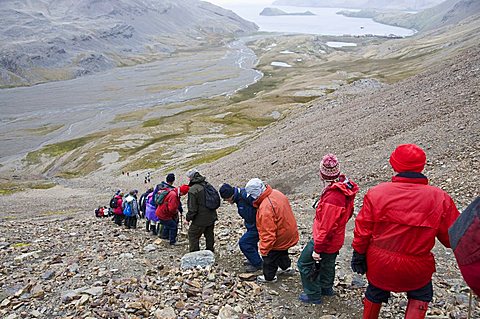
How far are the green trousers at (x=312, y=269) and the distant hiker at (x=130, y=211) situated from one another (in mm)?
10915

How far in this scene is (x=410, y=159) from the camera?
6.17 metres

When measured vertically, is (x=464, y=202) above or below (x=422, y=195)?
below

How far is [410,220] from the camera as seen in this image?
5977mm

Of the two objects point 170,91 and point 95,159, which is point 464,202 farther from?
point 170,91

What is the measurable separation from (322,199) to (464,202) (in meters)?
8.98

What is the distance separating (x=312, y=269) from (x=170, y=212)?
21.9 feet

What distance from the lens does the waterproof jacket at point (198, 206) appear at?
36.4 feet

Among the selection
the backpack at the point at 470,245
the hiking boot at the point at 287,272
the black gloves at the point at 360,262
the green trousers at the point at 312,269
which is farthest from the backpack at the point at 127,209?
the backpack at the point at 470,245

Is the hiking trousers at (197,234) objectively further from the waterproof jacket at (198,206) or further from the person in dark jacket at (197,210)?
the waterproof jacket at (198,206)

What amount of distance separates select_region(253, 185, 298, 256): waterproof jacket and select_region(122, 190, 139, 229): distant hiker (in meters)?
Answer: 9.85

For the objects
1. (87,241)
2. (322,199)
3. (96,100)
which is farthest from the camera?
(96,100)

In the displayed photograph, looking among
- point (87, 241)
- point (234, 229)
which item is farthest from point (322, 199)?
point (87, 241)

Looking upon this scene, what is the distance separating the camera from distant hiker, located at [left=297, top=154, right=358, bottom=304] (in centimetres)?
753

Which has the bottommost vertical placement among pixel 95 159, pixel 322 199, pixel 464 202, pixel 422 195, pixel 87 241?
pixel 95 159
